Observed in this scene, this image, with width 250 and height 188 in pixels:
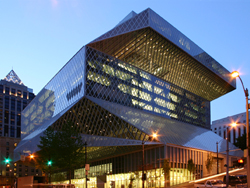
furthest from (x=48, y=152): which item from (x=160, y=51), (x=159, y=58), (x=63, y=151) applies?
(x=159, y=58)

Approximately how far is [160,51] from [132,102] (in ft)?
49.8

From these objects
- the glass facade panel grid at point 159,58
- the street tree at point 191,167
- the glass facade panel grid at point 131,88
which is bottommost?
the street tree at point 191,167

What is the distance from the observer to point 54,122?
68938 mm

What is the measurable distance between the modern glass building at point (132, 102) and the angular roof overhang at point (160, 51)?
8.7 inches

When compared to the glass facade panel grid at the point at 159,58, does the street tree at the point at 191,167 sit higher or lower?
lower

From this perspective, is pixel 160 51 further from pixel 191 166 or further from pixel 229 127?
pixel 229 127

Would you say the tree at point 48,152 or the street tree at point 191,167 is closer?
the tree at point 48,152

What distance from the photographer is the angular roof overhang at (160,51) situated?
59.8 m

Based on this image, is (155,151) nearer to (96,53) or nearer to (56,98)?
(96,53)

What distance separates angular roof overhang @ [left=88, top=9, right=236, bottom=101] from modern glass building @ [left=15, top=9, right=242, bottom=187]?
0.22 m

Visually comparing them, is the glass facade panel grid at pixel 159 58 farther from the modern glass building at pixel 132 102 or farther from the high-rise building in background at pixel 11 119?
the high-rise building in background at pixel 11 119

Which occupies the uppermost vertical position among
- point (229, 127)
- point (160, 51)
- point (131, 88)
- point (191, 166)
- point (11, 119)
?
point (160, 51)

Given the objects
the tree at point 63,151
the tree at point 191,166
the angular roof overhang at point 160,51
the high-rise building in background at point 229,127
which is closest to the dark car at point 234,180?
the tree at point 191,166

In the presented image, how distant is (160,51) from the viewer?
6962 centimetres
